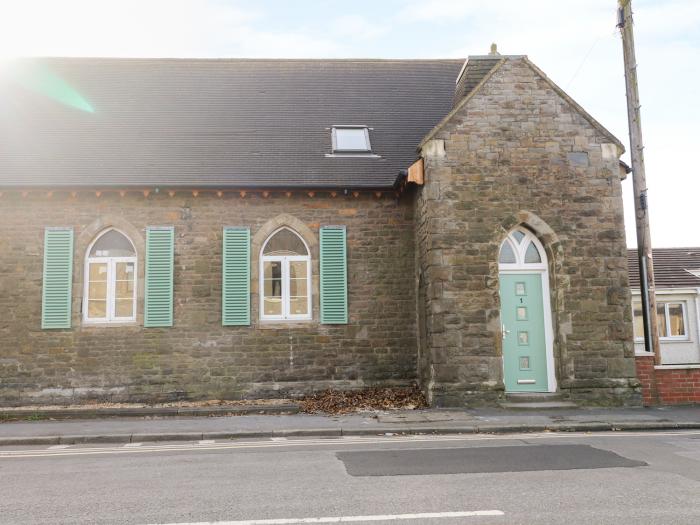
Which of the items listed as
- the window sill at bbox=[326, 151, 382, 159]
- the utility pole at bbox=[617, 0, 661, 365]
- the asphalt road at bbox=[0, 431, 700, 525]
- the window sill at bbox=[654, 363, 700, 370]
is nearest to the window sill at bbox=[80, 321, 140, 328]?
the asphalt road at bbox=[0, 431, 700, 525]

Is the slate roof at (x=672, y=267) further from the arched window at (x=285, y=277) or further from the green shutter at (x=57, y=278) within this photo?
the green shutter at (x=57, y=278)

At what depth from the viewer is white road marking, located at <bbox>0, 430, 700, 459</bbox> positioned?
29.0ft

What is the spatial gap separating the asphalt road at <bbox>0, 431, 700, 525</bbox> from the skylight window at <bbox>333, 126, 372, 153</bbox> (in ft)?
26.6

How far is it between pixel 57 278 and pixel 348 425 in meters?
7.46

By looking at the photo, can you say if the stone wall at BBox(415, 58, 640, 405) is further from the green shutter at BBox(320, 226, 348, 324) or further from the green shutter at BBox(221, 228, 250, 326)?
the green shutter at BBox(221, 228, 250, 326)

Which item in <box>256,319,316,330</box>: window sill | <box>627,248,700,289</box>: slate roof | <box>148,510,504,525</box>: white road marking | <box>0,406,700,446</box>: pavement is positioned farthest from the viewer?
<box>627,248,700,289</box>: slate roof

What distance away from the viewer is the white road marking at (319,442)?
29.0 feet

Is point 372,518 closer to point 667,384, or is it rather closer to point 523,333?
point 523,333

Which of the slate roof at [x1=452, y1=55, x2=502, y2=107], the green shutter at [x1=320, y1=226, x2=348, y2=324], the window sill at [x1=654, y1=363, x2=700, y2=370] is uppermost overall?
the slate roof at [x1=452, y1=55, x2=502, y2=107]

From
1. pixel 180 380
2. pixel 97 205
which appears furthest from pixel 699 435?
pixel 97 205

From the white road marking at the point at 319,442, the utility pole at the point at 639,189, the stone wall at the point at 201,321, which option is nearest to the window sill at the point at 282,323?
the stone wall at the point at 201,321

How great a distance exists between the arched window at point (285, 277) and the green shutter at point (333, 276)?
14.9 inches

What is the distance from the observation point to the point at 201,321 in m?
13.6

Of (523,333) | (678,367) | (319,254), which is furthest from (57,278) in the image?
(678,367)
